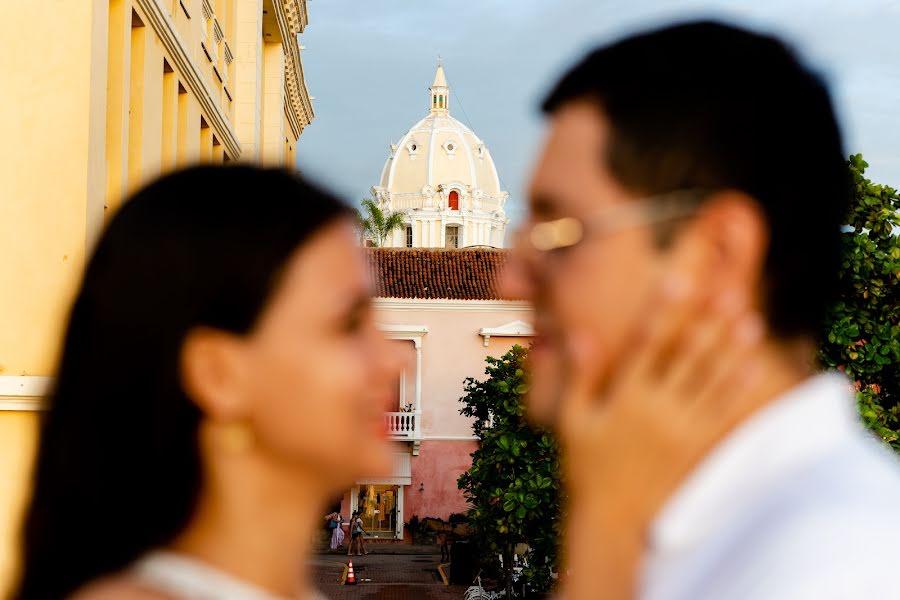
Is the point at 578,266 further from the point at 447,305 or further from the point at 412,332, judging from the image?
the point at 447,305

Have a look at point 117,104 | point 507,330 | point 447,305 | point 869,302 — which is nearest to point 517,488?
point 869,302

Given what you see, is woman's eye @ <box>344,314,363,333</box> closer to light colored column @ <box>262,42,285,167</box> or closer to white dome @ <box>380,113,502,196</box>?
light colored column @ <box>262,42,285,167</box>

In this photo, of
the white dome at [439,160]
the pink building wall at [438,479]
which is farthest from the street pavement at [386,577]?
the white dome at [439,160]

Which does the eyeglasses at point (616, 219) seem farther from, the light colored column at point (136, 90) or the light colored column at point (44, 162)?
the light colored column at point (136, 90)

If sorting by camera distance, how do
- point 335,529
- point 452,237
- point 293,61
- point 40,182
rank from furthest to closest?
point 452,237 < point 335,529 < point 293,61 < point 40,182

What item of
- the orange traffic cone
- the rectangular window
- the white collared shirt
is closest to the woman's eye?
the white collared shirt

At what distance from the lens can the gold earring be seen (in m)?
1.92

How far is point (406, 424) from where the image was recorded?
36094 millimetres

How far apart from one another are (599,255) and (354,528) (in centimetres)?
3342

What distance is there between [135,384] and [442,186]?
303ft

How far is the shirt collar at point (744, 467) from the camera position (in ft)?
5.03

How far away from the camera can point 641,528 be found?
164 centimetres

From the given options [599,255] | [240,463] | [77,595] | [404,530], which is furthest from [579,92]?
[404,530]

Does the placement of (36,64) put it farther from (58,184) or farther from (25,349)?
(25,349)
